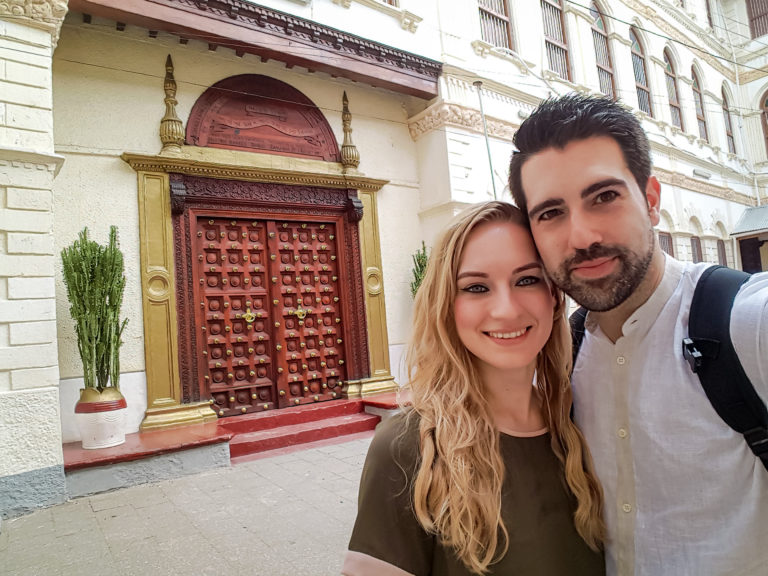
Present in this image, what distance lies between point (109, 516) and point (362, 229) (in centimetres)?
525

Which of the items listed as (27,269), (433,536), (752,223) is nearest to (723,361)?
(433,536)

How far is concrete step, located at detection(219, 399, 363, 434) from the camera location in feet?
20.6

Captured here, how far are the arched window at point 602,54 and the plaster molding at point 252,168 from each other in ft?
26.4

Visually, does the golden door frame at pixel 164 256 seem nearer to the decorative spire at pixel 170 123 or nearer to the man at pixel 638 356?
the decorative spire at pixel 170 123

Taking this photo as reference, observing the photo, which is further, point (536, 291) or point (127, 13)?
point (127, 13)

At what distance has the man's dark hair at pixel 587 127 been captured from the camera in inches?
53.1

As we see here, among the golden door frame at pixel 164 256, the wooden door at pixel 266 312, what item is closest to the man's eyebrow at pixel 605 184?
the golden door frame at pixel 164 256

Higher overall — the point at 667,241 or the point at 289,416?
the point at 667,241

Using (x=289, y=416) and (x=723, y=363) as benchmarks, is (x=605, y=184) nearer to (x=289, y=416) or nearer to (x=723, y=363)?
(x=723, y=363)

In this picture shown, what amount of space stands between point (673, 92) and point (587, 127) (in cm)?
1793

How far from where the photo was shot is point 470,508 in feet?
3.97

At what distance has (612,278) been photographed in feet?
4.18

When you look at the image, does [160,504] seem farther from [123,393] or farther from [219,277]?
[219,277]

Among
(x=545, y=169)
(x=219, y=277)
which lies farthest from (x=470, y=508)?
(x=219, y=277)
